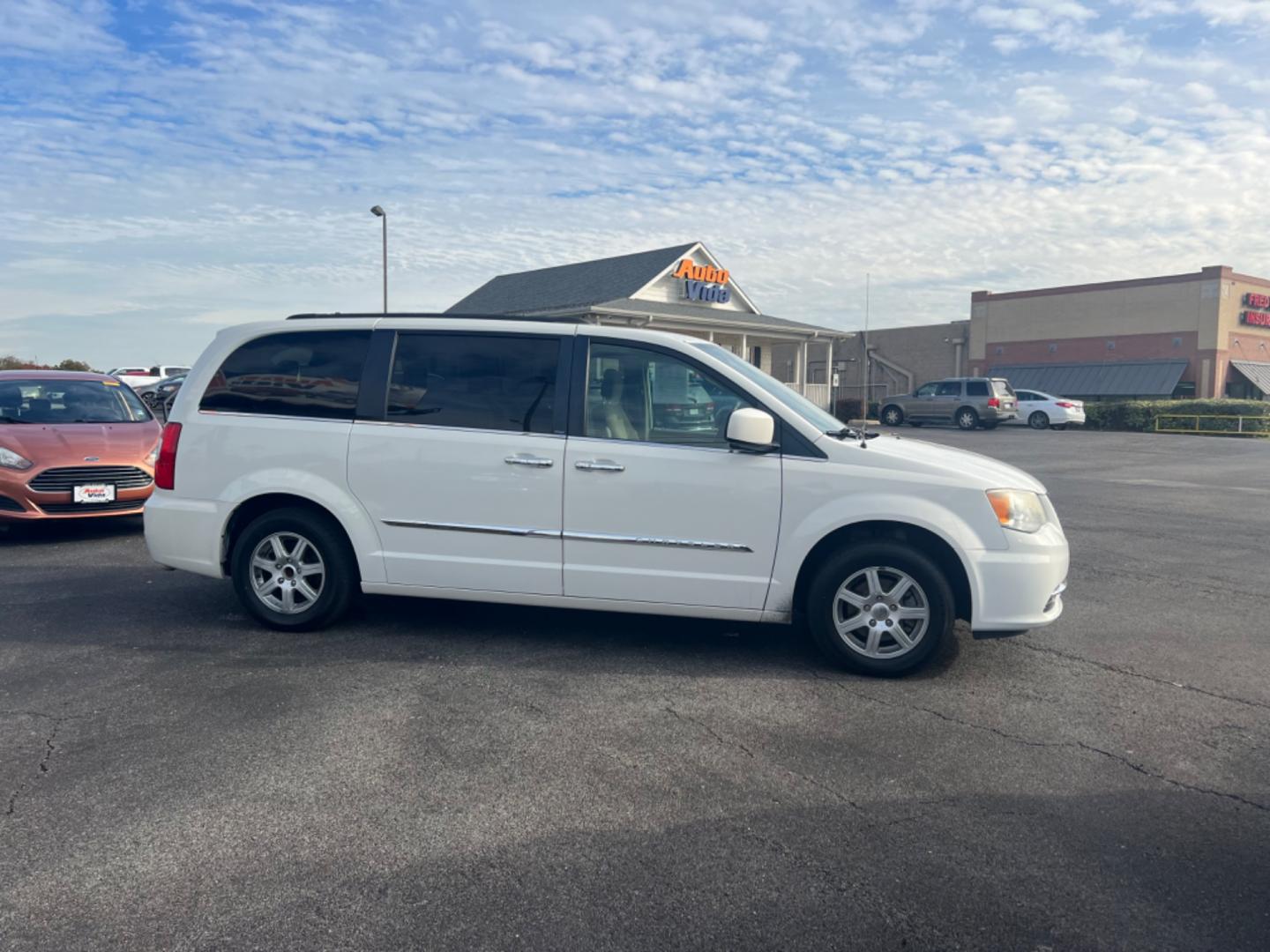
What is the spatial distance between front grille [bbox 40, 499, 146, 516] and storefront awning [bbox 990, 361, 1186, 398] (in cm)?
4510

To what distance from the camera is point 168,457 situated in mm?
5969

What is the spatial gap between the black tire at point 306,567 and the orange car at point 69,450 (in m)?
3.83

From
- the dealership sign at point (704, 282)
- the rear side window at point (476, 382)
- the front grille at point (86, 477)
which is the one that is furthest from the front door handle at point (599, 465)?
the dealership sign at point (704, 282)

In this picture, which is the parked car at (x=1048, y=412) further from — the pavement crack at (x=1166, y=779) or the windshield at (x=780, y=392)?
the pavement crack at (x=1166, y=779)

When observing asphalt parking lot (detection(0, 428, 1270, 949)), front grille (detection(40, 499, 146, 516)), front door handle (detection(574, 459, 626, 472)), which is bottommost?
asphalt parking lot (detection(0, 428, 1270, 949))

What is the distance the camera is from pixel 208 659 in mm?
5367

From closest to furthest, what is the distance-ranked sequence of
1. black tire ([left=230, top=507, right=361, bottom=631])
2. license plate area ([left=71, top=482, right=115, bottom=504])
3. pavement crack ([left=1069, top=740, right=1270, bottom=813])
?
pavement crack ([left=1069, top=740, right=1270, bottom=813]), black tire ([left=230, top=507, right=361, bottom=631]), license plate area ([left=71, top=482, right=115, bottom=504])

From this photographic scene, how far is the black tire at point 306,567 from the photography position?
5.77 m

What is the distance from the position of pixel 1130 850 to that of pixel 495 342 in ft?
13.2

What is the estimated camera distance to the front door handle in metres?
5.34

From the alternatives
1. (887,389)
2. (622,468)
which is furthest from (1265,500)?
(887,389)

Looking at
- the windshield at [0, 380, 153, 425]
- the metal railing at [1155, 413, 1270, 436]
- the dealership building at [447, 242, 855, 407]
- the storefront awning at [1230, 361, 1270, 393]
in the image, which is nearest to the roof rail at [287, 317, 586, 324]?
the windshield at [0, 380, 153, 425]

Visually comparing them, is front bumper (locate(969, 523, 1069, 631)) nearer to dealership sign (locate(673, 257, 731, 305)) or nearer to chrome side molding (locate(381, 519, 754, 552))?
chrome side molding (locate(381, 519, 754, 552))

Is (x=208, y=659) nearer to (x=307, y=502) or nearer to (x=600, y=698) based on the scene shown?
(x=307, y=502)
